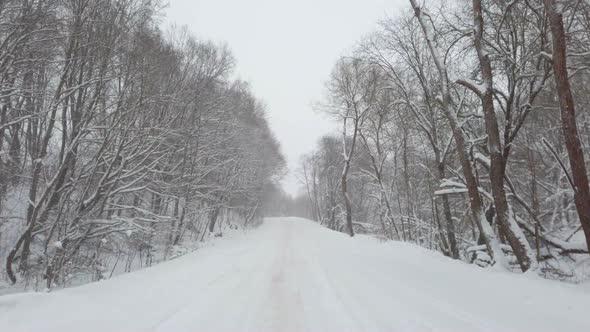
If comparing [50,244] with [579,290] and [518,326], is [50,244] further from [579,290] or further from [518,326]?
[579,290]

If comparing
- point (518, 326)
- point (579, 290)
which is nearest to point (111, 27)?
point (518, 326)

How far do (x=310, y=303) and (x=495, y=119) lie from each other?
6.51 meters

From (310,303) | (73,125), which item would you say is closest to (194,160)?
(73,125)

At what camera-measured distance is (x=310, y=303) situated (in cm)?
478

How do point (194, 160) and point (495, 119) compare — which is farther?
point (194, 160)

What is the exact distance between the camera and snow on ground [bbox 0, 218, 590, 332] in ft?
12.4

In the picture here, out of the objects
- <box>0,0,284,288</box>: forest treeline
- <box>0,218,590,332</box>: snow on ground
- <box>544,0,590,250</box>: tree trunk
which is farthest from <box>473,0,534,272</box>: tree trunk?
<box>0,0,284,288</box>: forest treeline

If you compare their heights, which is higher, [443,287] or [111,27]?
[111,27]

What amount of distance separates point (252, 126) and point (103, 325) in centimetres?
2372

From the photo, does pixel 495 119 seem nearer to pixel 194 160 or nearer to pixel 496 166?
pixel 496 166

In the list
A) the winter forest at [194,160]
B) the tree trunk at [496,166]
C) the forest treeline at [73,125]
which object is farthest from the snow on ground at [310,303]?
the forest treeline at [73,125]

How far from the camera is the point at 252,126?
1054 inches

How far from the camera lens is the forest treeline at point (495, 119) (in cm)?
676

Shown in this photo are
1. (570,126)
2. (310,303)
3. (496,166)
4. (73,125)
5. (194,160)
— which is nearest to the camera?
(310,303)
